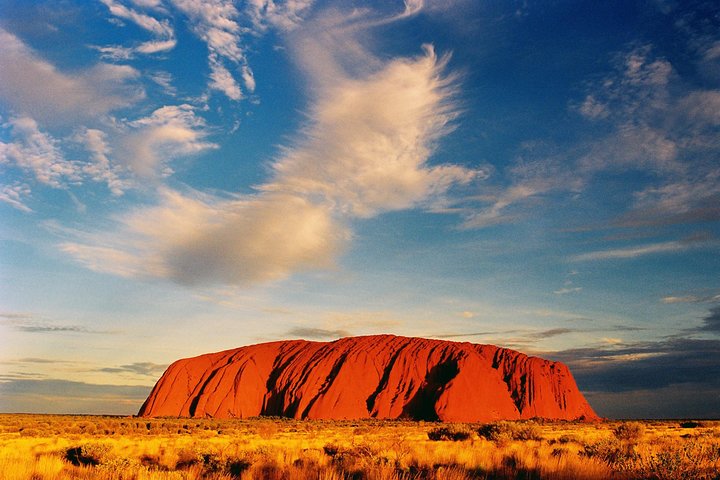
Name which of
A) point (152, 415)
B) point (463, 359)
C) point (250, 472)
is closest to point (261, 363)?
point (152, 415)

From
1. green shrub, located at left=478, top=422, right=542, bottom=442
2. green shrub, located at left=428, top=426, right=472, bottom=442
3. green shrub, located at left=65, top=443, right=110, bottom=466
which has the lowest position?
green shrub, located at left=428, top=426, right=472, bottom=442

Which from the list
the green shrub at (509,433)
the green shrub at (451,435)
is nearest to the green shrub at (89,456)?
the green shrub at (509,433)

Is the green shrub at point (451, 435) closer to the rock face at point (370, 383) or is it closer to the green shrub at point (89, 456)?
the green shrub at point (89, 456)

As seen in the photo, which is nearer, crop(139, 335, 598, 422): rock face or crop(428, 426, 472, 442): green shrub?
crop(428, 426, 472, 442): green shrub

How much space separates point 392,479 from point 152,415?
256 ft

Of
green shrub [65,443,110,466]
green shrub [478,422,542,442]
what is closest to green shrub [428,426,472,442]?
green shrub [478,422,542,442]

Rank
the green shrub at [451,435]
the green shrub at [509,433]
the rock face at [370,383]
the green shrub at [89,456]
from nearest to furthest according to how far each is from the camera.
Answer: the green shrub at [89,456] < the green shrub at [509,433] < the green shrub at [451,435] < the rock face at [370,383]

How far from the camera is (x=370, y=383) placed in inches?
2859

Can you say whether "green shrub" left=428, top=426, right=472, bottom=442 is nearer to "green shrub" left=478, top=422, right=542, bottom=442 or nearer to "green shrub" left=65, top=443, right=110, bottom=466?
"green shrub" left=478, top=422, right=542, bottom=442

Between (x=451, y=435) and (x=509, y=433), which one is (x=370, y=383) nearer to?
(x=451, y=435)

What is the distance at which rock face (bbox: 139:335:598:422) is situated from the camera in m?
68.1

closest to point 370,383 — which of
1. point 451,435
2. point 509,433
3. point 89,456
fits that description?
point 451,435

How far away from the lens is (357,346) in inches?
3137

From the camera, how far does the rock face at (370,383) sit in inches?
2680
